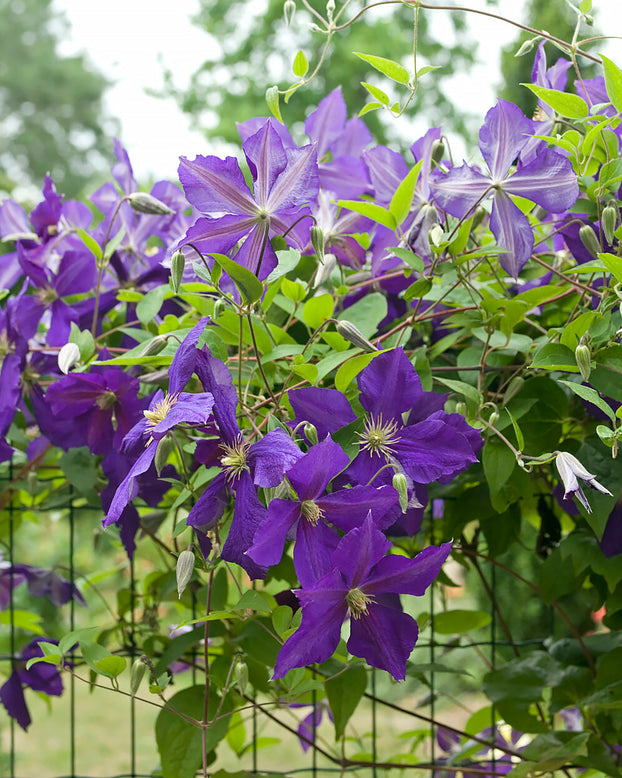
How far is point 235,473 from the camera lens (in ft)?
1.80

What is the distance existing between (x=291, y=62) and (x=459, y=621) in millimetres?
8354

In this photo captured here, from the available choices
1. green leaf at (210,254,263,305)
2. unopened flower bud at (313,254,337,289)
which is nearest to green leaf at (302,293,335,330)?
unopened flower bud at (313,254,337,289)

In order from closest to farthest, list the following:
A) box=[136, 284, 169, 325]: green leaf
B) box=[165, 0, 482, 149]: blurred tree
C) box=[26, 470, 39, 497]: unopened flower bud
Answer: box=[136, 284, 169, 325]: green leaf
box=[26, 470, 39, 497]: unopened flower bud
box=[165, 0, 482, 149]: blurred tree

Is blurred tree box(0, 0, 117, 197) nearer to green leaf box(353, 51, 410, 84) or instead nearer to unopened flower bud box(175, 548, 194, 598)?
green leaf box(353, 51, 410, 84)

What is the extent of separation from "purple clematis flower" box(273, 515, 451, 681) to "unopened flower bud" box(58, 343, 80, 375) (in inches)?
11.4

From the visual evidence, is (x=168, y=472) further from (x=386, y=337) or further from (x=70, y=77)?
(x=70, y=77)

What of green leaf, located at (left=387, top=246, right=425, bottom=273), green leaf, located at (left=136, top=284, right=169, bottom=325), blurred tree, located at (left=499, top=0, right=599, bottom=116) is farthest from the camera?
blurred tree, located at (left=499, top=0, right=599, bottom=116)

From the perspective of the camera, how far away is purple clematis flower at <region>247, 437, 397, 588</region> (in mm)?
497

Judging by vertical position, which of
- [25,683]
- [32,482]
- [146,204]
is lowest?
[25,683]

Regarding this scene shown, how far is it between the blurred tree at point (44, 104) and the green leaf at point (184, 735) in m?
14.7

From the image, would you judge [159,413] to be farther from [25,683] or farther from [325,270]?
[25,683]

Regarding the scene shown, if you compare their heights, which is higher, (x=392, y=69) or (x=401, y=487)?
(x=392, y=69)

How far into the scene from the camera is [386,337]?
2.21ft

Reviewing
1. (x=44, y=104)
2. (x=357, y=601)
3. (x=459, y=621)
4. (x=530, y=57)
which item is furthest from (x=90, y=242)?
(x=44, y=104)
